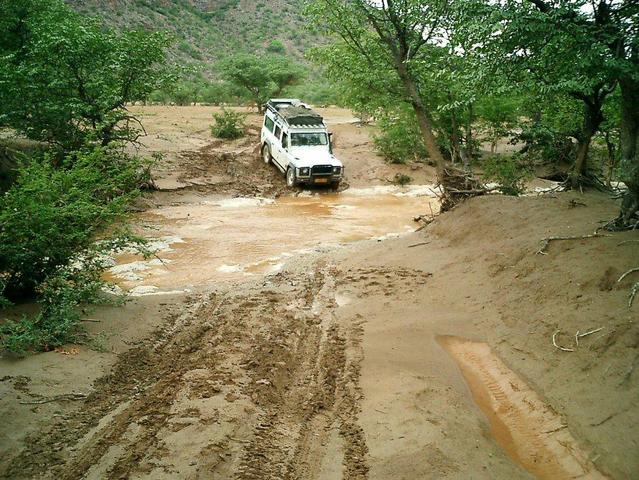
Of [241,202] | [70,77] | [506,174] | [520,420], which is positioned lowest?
[520,420]

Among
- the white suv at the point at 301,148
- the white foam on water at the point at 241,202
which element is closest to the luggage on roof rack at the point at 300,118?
the white suv at the point at 301,148

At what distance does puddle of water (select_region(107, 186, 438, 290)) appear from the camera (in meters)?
9.72

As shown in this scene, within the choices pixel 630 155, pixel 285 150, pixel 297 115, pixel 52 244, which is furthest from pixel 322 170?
pixel 52 244

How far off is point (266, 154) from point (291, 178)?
318 centimetres

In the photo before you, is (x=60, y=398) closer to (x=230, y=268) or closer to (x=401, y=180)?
(x=230, y=268)

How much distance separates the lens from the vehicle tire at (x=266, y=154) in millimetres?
20625

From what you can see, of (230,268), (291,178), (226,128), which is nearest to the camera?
(230,268)

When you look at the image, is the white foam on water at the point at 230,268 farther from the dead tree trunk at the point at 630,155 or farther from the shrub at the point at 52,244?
the dead tree trunk at the point at 630,155

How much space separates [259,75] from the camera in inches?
1266

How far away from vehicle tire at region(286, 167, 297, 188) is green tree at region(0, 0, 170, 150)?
16.2 ft

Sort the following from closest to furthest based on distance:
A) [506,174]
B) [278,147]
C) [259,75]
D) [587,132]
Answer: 1. [587,132]
2. [506,174]
3. [278,147]
4. [259,75]

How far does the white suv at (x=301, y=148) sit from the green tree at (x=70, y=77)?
4.62 m

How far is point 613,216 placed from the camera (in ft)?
26.8

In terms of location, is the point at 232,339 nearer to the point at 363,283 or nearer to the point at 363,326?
the point at 363,326
